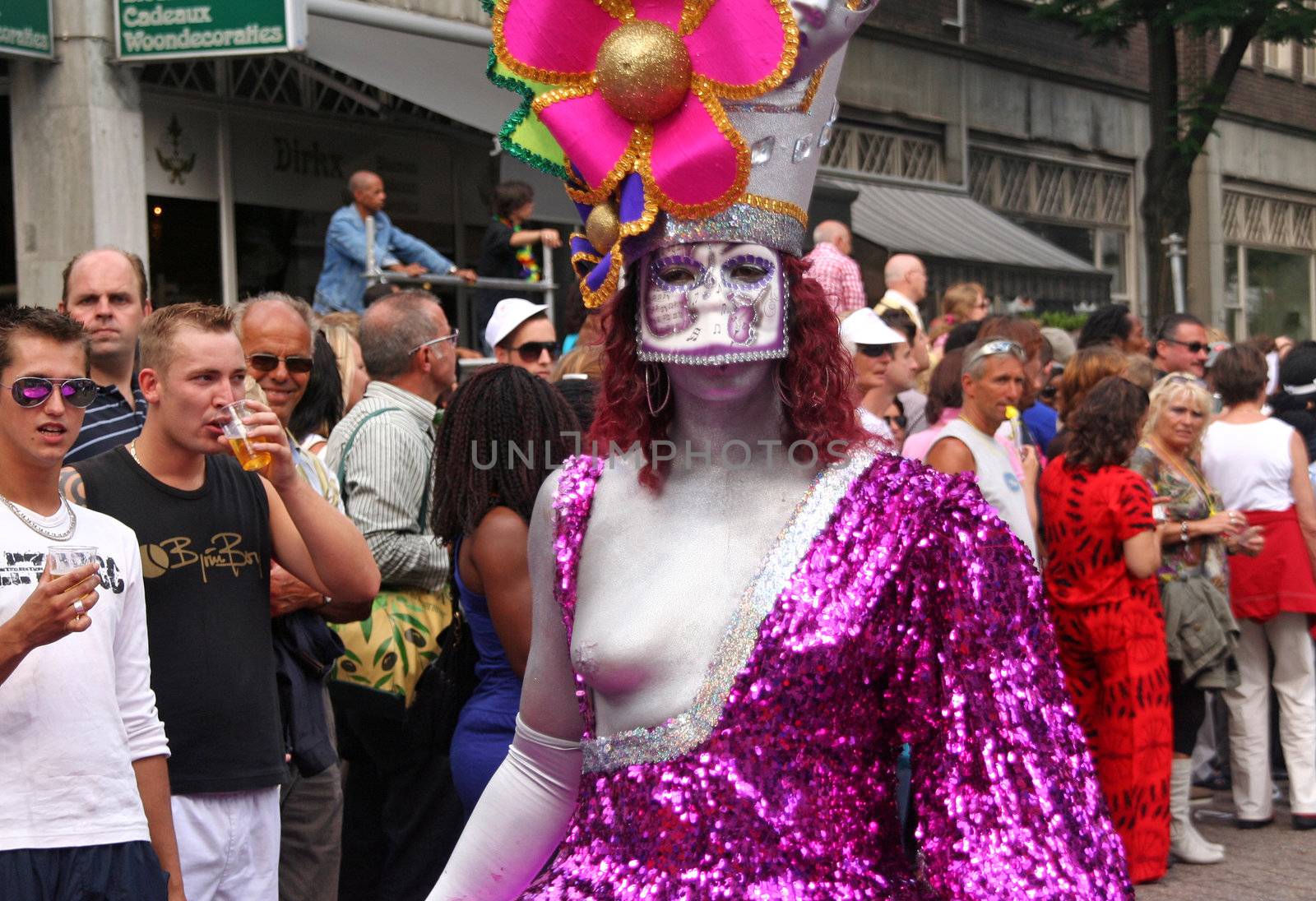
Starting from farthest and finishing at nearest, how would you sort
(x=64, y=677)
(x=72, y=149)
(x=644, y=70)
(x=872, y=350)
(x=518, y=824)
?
(x=72, y=149) → (x=872, y=350) → (x=64, y=677) → (x=518, y=824) → (x=644, y=70)

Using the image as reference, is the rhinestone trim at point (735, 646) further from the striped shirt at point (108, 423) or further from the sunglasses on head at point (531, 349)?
the sunglasses on head at point (531, 349)

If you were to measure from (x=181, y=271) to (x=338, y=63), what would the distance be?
1684mm

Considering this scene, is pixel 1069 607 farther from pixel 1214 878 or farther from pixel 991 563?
pixel 991 563

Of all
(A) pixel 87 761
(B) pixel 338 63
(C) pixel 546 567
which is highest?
(B) pixel 338 63

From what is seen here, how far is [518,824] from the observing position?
2428 millimetres

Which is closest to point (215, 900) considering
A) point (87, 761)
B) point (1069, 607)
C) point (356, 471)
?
point (87, 761)

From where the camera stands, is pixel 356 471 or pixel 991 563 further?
pixel 356 471

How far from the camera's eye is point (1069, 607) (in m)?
6.68

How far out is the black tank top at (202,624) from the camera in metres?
3.63

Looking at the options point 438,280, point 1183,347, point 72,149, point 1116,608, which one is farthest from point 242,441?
point 72,149

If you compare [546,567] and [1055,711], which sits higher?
[546,567]

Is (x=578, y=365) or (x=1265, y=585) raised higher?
(x=578, y=365)

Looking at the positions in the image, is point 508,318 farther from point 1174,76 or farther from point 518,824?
point 1174,76

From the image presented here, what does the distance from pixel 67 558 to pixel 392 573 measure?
6.42 feet
